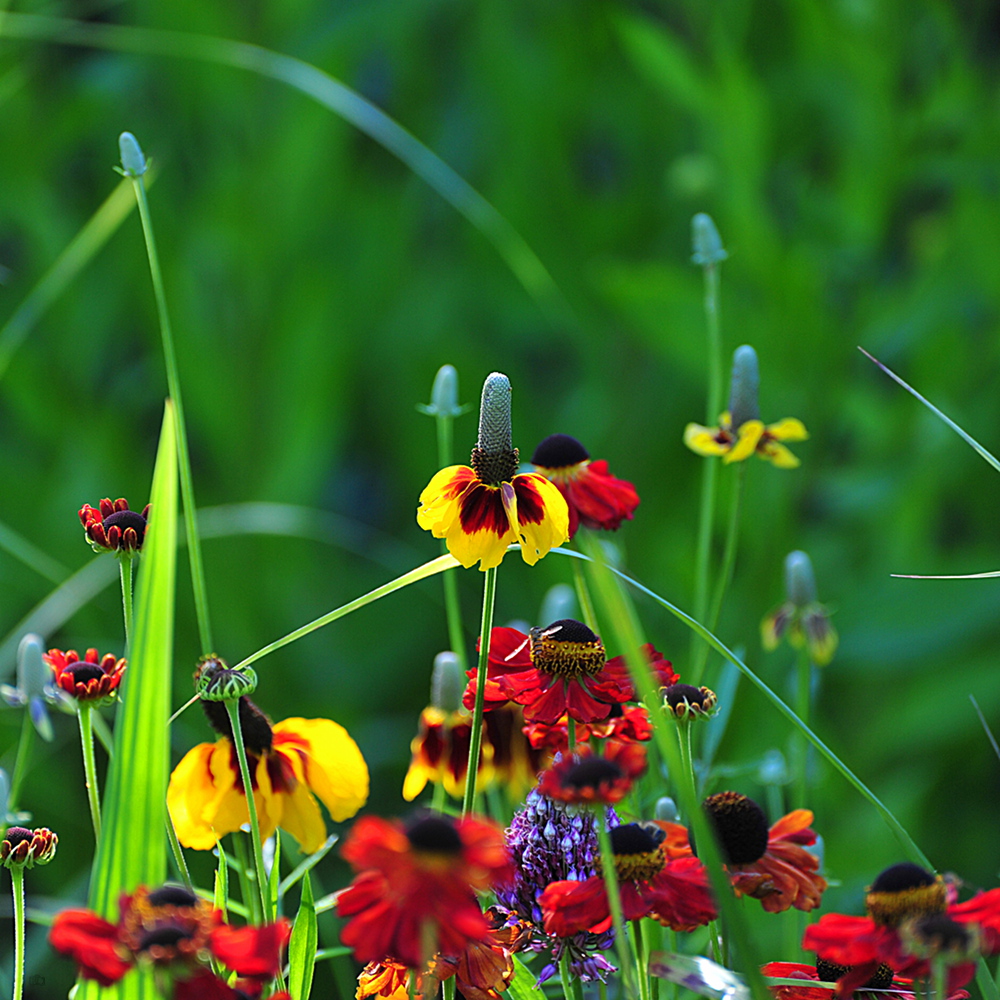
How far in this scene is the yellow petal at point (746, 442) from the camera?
338mm

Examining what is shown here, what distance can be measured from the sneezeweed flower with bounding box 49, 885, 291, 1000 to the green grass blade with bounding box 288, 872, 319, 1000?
0.08m

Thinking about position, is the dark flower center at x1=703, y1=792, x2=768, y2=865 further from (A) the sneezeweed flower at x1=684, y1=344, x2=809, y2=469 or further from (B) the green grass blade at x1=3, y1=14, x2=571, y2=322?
(B) the green grass blade at x1=3, y1=14, x2=571, y2=322

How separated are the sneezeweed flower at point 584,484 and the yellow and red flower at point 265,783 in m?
0.09

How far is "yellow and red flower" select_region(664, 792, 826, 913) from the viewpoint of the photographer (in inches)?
10.0

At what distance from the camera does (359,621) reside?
1045 mm

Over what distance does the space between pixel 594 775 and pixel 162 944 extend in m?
0.06

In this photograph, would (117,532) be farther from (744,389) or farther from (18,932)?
(744,389)

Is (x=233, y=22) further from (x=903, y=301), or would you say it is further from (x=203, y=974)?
(x=203, y=974)

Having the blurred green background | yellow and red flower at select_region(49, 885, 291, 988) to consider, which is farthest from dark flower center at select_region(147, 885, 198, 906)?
the blurred green background

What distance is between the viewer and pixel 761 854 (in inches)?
10.4

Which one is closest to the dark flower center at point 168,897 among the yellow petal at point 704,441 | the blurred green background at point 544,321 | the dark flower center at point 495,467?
the dark flower center at point 495,467

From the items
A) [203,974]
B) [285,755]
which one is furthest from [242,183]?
[203,974]

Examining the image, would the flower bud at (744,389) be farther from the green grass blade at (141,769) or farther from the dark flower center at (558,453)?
the green grass blade at (141,769)

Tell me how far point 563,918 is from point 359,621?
0.84 m
